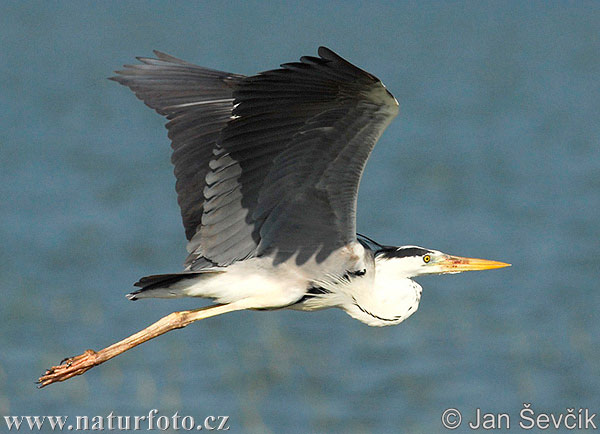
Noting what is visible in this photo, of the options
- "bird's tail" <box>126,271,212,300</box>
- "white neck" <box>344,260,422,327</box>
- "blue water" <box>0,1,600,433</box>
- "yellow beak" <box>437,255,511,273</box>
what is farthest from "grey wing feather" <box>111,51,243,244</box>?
"blue water" <box>0,1,600,433</box>

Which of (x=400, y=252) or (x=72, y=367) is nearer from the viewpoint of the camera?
(x=72, y=367)

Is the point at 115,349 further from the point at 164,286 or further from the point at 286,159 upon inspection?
the point at 286,159

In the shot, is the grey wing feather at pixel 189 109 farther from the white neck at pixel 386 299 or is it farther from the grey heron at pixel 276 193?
the white neck at pixel 386 299

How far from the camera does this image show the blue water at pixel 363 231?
10.8 meters

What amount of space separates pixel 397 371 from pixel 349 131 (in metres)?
6.00

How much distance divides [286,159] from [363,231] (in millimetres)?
8774

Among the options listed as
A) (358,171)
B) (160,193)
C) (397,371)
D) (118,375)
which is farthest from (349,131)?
(160,193)

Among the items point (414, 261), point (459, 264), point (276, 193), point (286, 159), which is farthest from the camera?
point (459, 264)

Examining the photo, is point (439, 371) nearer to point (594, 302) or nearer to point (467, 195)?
point (594, 302)

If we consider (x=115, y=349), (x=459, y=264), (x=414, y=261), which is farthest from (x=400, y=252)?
(x=115, y=349)

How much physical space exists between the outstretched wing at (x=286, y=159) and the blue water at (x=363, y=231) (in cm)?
349

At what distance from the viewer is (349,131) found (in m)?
5.80

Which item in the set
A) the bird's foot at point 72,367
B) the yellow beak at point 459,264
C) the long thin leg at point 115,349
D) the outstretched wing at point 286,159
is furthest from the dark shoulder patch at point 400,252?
the bird's foot at point 72,367

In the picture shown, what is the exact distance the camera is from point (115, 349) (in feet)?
20.9
